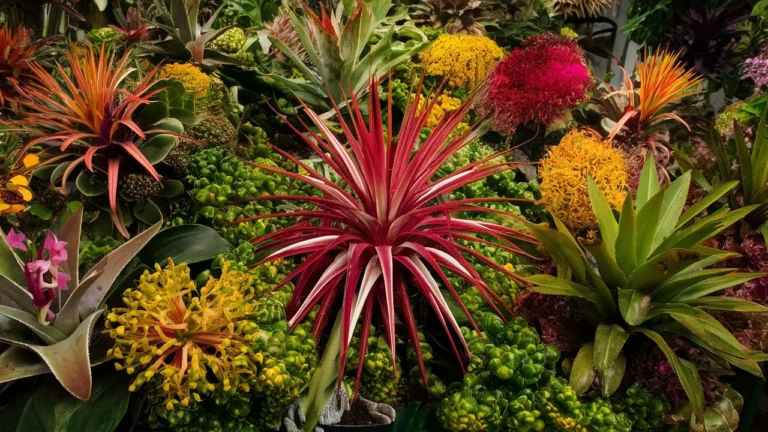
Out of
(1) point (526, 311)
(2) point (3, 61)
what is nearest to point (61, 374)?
(1) point (526, 311)

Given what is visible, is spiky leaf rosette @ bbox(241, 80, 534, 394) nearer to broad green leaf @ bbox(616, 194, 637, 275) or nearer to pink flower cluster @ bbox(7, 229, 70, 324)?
broad green leaf @ bbox(616, 194, 637, 275)

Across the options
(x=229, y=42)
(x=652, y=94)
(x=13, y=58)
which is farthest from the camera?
(x=229, y=42)

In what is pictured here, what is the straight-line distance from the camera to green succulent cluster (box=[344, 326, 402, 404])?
3.44 ft

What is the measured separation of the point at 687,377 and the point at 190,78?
1.35 metres

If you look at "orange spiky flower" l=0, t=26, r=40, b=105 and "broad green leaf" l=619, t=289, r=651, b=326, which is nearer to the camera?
"broad green leaf" l=619, t=289, r=651, b=326

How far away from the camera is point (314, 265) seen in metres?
1.11

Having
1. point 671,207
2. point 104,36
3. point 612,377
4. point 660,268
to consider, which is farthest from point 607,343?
point 104,36

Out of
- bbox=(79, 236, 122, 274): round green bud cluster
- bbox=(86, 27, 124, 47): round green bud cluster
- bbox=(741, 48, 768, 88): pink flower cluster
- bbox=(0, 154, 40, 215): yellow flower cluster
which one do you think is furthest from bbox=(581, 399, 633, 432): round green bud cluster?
bbox=(86, 27, 124, 47): round green bud cluster

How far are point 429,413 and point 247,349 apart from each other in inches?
16.2

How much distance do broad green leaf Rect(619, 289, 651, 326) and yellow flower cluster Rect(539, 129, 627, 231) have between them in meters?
0.32

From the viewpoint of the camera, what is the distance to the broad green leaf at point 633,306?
1.03 m

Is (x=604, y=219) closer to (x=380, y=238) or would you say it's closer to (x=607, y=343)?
(x=607, y=343)

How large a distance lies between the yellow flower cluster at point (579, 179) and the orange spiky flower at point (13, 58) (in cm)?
138

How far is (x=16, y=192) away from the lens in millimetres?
1176
